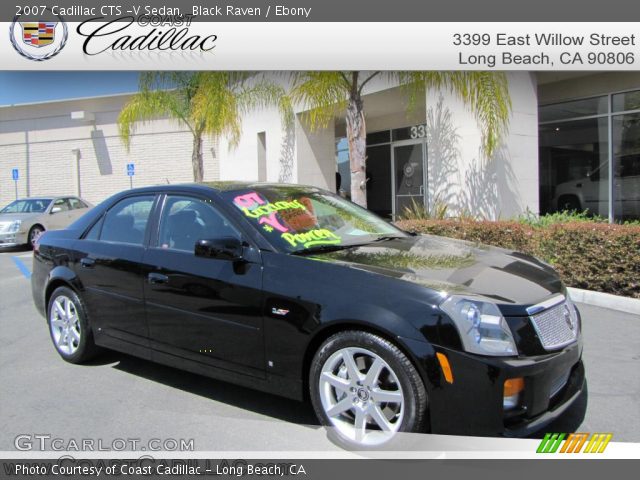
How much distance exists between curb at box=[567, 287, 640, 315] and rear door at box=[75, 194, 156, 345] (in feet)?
16.6

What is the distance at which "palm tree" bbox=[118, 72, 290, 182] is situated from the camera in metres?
14.4

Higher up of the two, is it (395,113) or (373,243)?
(395,113)

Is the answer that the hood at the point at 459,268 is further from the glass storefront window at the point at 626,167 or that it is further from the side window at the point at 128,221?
the glass storefront window at the point at 626,167

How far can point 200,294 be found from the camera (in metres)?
3.64

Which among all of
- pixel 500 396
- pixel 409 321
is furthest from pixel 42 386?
pixel 500 396

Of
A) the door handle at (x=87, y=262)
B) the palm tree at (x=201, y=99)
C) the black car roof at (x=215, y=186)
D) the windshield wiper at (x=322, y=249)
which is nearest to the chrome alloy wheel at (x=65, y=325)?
the door handle at (x=87, y=262)

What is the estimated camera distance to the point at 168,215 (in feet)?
13.5

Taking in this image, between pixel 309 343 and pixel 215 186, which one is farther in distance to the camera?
pixel 215 186

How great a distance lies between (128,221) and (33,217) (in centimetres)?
1274

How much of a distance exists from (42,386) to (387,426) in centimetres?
293

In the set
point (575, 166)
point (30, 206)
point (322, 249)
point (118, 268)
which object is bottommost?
point (118, 268)

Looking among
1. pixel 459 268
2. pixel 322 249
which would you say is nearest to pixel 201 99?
pixel 322 249

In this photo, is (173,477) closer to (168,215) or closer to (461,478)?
(461,478)

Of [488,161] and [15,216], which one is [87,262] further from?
[15,216]
